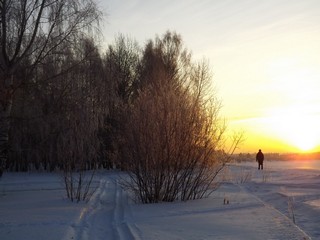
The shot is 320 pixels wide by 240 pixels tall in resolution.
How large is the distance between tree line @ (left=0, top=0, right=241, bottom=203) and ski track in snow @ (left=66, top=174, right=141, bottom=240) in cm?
129

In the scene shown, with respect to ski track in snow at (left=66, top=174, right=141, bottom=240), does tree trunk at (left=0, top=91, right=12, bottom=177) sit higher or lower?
higher

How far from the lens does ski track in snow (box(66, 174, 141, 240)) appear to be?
925 centimetres

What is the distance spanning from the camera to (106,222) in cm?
1114

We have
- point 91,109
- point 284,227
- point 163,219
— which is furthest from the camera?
point 91,109

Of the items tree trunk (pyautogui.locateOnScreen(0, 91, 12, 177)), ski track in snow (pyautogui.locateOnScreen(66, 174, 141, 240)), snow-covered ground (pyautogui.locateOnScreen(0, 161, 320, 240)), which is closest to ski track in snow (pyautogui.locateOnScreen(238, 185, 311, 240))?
snow-covered ground (pyautogui.locateOnScreen(0, 161, 320, 240))

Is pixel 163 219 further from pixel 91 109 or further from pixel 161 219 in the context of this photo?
pixel 91 109

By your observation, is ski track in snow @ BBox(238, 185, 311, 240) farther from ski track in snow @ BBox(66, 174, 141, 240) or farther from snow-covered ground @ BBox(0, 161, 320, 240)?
ski track in snow @ BBox(66, 174, 141, 240)

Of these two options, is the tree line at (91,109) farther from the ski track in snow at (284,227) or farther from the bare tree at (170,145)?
the ski track in snow at (284,227)

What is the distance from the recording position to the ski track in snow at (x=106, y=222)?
925 cm

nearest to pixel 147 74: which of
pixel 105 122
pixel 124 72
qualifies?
pixel 124 72

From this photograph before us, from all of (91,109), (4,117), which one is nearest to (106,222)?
(4,117)

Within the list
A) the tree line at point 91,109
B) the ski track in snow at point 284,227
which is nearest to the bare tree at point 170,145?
the tree line at point 91,109

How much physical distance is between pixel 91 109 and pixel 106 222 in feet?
57.7

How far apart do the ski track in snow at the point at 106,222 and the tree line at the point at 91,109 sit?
1.29 m
